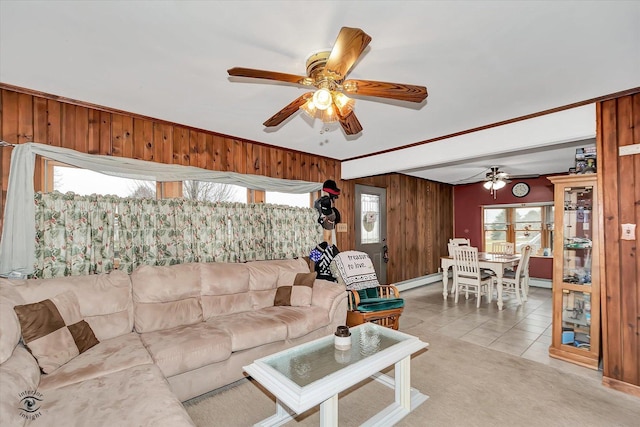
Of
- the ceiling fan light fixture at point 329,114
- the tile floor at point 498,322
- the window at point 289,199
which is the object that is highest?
the ceiling fan light fixture at point 329,114

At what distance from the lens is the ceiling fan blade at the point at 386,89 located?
175cm

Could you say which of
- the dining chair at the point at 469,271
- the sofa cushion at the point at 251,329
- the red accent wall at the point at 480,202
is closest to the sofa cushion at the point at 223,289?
the sofa cushion at the point at 251,329

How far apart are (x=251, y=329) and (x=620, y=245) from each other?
130 inches

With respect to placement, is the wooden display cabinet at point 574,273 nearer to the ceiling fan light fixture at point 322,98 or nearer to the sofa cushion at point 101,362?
the ceiling fan light fixture at point 322,98

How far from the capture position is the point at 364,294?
3.90 m

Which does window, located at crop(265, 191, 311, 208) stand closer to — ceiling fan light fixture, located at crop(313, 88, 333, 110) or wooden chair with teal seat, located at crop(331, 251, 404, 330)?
wooden chair with teal seat, located at crop(331, 251, 404, 330)

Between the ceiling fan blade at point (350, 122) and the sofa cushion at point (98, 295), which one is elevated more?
the ceiling fan blade at point (350, 122)

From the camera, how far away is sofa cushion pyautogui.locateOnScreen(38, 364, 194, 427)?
53.3 inches

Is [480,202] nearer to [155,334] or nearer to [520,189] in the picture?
[520,189]

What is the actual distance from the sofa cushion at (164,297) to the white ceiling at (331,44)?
160 cm

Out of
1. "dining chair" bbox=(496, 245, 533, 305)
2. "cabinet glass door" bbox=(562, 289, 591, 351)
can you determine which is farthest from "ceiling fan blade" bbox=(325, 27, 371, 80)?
"dining chair" bbox=(496, 245, 533, 305)

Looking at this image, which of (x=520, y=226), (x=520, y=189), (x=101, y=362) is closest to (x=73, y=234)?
(x=101, y=362)

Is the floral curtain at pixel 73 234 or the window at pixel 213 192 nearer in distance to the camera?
the floral curtain at pixel 73 234

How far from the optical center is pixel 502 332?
372cm
